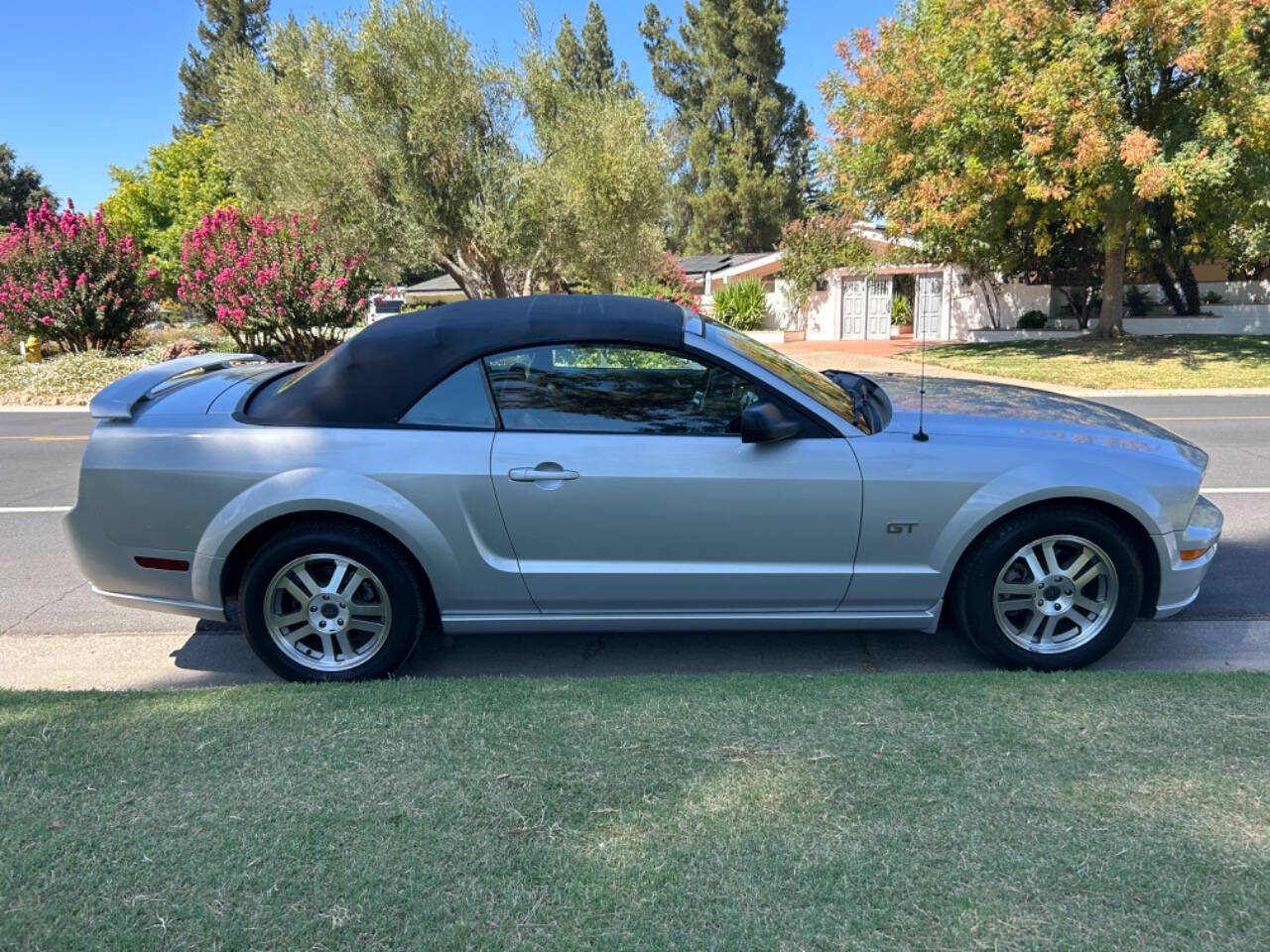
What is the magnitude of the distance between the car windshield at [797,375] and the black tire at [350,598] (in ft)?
5.70

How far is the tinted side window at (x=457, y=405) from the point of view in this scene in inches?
156

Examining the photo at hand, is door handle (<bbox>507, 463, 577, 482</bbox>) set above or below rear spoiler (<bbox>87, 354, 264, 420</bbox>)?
below

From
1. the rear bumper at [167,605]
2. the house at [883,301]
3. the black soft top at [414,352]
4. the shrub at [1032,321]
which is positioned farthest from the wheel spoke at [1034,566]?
the house at [883,301]

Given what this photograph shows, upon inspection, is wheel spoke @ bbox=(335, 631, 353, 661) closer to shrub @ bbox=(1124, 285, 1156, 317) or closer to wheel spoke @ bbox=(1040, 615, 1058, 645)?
wheel spoke @ bbox=(1040, 615, 1058, 645)

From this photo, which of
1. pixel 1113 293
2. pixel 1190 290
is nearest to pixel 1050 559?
pixel 1113 293

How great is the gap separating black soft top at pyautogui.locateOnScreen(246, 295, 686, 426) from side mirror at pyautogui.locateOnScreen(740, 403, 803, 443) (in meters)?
0.48

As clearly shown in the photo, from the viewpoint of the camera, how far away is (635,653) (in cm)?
452

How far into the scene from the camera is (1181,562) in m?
3.97

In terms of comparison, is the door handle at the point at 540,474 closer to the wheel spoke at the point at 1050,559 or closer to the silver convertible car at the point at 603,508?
the silver convertible car at the point at 603,508

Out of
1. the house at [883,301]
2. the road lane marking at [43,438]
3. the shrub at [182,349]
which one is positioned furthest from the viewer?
the house at [883,301]

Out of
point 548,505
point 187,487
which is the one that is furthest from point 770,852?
point 187,487

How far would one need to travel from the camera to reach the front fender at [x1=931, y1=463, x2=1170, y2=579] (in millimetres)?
3838

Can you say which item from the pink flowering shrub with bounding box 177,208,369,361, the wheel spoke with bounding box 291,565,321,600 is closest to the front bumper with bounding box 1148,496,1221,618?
the wheel spoke with bounding box 291,565,321,600

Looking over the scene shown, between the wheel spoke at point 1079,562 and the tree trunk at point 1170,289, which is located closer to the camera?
the wheel spoke at point 1079,562
